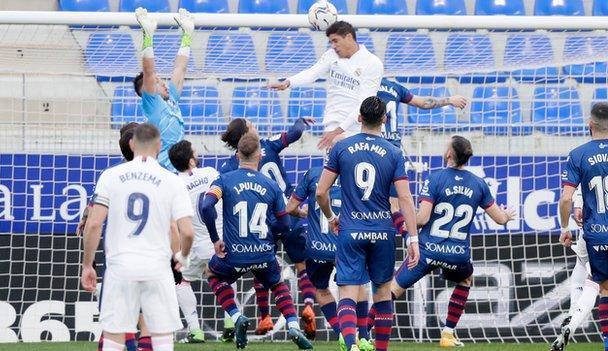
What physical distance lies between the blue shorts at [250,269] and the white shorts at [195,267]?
88 cm

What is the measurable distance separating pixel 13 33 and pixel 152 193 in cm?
681

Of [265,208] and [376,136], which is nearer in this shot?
[376,136]

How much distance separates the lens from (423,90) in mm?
15461

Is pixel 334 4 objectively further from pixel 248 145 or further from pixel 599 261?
pixel 599 261

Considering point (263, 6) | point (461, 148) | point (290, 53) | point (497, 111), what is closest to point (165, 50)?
point (290, 53)

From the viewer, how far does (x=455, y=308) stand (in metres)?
11.9

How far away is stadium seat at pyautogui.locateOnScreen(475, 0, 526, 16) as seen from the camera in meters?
21.6

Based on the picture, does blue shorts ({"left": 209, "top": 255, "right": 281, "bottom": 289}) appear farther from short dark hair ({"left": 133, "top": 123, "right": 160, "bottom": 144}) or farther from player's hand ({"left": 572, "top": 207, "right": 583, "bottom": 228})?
short dark hair ({"left": 133, "top": 123, "right": 160, "bottom": 144})

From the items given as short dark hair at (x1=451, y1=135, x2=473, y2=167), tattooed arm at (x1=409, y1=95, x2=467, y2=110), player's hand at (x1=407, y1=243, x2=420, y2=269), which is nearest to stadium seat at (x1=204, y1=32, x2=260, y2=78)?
tattooed arm at (x1=409, y1=95, x2=467, y2=110)

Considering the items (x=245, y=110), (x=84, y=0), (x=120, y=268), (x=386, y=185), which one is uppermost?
(x=84, y=0)

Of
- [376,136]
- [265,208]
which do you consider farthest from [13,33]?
[376,136]

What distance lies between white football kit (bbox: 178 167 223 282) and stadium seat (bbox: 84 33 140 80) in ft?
8.29

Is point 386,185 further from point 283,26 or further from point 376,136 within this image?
point 283,26

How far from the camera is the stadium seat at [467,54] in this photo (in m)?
14.2
